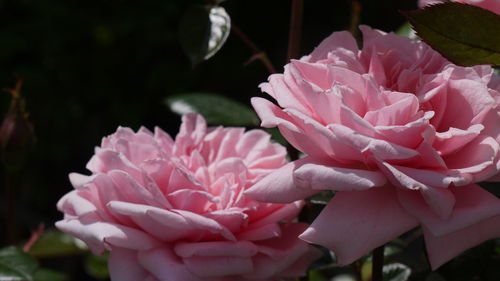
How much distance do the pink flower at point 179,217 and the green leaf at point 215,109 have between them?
20 centimetres

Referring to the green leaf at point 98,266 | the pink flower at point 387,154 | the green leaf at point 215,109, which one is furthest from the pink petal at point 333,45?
the green leaf at point 98,266

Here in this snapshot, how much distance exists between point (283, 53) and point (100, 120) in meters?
0.56

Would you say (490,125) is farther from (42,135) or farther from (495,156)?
(42,135)

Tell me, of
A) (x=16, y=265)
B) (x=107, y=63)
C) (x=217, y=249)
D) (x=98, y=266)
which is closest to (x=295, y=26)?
(x=217, y=249)

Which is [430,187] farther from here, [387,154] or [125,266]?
[125,266]

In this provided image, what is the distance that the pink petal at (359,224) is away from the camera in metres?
0.41

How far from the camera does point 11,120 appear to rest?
70 centimetres

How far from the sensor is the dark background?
1.85 metres

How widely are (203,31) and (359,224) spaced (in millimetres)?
278

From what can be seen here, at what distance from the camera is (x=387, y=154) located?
1.30 feet

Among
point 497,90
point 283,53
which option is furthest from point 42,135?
point 497,90

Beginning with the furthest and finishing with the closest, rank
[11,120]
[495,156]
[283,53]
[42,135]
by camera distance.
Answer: [283,53], [42,135], [11,120], [495,156]

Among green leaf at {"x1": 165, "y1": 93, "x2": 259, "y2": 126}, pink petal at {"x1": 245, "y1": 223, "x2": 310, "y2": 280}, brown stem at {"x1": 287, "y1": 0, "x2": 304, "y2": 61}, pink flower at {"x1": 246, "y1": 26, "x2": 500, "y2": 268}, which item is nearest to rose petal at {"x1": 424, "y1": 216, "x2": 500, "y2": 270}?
pink flower at {"x1": 246, "y1": 26, "x2": 500, "y2": 268}

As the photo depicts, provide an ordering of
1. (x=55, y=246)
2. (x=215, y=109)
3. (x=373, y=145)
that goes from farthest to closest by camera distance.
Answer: (x=55, y=246), (x=215, y=109), (x=373, y=145)
